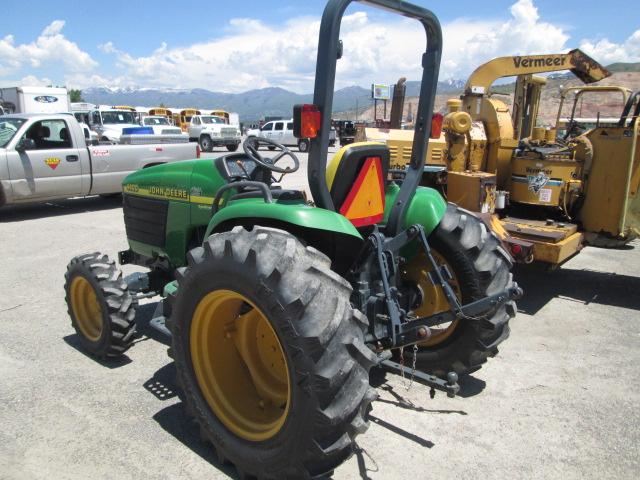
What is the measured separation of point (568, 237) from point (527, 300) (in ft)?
2.83

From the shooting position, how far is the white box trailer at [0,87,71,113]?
18.8 m

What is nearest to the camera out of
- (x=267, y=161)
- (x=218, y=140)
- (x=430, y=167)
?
(x=267, y=161)

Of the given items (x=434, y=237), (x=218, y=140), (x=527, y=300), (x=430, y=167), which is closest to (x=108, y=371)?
(x=434, y=237)

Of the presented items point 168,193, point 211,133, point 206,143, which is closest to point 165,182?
point 168,193

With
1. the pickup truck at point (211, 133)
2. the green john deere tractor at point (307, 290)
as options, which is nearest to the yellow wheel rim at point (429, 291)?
the green john deere tractor at point (307, 290)

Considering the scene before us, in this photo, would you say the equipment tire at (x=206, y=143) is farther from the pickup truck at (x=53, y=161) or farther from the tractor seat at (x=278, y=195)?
the tractor seat at (x=278, y=195)

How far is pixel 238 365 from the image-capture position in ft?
9.77

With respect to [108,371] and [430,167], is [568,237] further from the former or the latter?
[108,371]

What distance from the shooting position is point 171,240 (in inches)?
162

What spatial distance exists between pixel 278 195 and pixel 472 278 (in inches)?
54.4

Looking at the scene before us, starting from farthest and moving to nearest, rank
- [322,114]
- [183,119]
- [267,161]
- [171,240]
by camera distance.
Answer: [183,119]
[171,240]
[267,161]
[322,114]

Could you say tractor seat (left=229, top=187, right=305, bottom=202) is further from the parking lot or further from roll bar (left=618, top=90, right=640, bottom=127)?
roll bar (left=618, top=90, right=640, bottom=127)

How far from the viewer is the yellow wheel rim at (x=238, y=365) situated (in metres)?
2.72

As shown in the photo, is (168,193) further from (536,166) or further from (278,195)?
(536,166)
